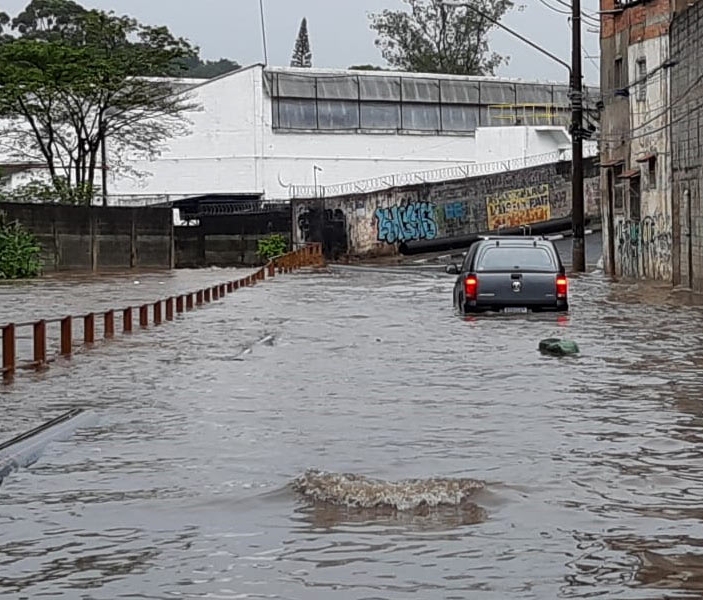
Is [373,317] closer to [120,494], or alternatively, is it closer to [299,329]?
[299,329]

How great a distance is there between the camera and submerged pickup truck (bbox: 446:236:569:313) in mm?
24016

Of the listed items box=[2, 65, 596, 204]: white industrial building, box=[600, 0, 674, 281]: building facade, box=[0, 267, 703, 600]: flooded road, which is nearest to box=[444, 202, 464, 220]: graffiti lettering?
box=[2, 65, 596, 204]: white industrial building

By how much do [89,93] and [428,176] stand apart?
24806mm

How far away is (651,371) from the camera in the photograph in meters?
17.0

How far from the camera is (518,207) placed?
66.6 meters

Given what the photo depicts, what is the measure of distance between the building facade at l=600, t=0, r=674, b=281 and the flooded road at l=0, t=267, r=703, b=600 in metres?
18.5

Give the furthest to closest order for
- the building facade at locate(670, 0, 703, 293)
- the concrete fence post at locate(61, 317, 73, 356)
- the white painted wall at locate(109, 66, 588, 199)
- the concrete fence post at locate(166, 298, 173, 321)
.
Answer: the white painted wall at locate(109, 66, 588, 199) < the building facade at locate(670, 0, 703, 293) < the concrete fence post at locate(166, 298, 173, 321) < the concrete fence post at locate(61, 317, 73, 356)

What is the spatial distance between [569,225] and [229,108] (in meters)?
21.6

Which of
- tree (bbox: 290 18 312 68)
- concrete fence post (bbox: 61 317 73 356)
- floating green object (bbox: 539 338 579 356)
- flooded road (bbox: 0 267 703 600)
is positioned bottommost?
flooded road (bbox: 0 267 703 600)

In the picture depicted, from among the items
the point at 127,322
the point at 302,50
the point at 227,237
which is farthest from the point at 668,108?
the point at 302,50

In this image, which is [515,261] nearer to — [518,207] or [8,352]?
[8,352]

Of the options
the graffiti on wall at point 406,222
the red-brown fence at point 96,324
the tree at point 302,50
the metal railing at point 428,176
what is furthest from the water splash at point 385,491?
the tree at point 302,50

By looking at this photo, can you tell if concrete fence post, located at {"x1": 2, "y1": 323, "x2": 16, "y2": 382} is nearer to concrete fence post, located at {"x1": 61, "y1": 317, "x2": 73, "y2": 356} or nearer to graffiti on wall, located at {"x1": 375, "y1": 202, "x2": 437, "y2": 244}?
concrete fence post, located at {"x1": 61, "y1": 317, "x2": 73, "y2": 356}

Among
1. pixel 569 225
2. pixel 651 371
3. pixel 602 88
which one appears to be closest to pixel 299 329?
pixel 651 371
